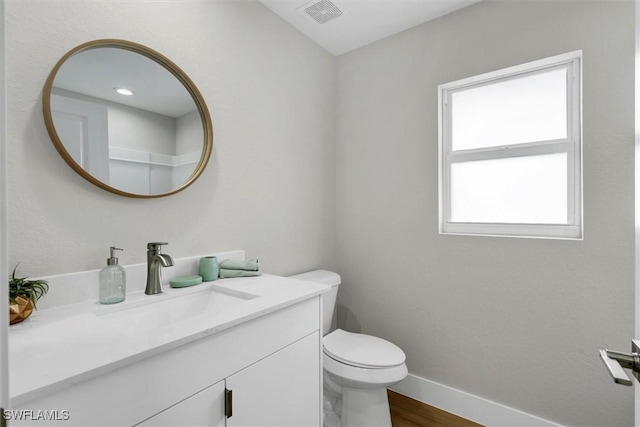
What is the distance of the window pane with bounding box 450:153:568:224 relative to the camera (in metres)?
1.55

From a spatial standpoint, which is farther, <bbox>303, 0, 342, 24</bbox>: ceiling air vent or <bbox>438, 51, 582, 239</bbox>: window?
<bbox>303, 0, 342, 24</bbox>: ceiling air vent

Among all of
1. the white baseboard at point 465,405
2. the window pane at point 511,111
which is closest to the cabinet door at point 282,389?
the white baseboard at point 465,405

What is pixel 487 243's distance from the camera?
1.67 m

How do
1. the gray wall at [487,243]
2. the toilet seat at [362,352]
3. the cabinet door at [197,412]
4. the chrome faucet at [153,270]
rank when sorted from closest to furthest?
the cabinet door at [197,412]
the chrome faucet at [153,270]
the gray wall at [487,243]
the toilet seat at [362,352]

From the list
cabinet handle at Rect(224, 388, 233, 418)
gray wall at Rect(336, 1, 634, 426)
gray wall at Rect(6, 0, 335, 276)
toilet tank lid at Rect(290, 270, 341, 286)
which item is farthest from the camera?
toilet tank lid at Rect(290, 270, 341, 286)

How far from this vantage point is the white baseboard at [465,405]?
155cm

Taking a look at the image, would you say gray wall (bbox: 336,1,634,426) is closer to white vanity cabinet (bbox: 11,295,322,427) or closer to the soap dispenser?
white vanity cabinet (bbox: 11,295,322,427)

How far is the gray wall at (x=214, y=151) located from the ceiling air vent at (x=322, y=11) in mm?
187

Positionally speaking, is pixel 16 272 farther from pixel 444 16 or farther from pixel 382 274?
pixel 444 16

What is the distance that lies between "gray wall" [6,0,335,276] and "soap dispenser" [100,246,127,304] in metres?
0.11

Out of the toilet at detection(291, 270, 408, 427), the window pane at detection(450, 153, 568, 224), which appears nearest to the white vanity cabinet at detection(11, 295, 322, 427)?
the toilet at detection(291, 270, 408, 427)

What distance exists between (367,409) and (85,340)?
4.39ft

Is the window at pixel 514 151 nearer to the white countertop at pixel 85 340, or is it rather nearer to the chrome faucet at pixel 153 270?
the white countertop at pixel 85 340

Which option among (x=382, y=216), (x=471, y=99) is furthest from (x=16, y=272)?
(x=471, y=99)
